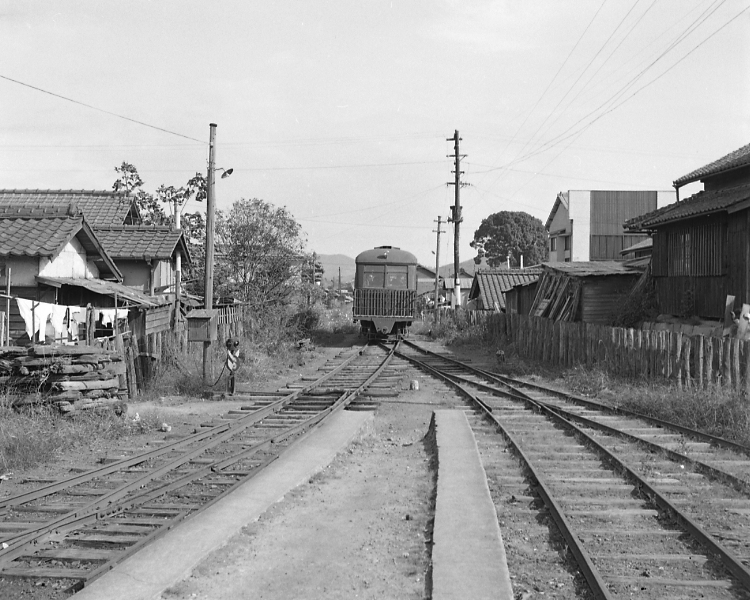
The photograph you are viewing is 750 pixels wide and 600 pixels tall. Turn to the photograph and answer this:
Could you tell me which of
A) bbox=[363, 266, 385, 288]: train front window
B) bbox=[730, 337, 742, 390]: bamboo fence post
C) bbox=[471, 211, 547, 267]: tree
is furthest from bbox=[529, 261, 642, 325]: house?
→ bbox=[471, 211, 547, 267]: tree

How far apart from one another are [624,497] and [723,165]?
14.7m

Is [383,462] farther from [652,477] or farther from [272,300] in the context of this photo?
[272,300]

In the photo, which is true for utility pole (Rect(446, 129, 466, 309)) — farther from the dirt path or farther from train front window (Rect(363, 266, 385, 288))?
the dirt path

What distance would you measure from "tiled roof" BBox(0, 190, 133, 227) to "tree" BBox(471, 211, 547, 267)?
6103 cm

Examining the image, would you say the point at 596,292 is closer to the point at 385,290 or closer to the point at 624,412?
the point at 385,290

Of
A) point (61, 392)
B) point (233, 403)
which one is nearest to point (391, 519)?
point (61, 392)

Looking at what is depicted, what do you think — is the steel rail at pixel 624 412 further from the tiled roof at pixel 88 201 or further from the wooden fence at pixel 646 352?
the tiled roof at pixel 88 201

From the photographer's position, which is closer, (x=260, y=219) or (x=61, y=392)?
(x=61, y=392)

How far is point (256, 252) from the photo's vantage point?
93.9 feet

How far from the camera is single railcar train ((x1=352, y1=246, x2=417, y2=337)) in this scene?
30203 millimetres

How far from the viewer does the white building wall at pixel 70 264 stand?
602 inches

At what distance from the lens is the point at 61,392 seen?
33.8 ft

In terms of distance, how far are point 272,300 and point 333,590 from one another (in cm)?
2461


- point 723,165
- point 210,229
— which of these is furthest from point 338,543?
point 723,165
